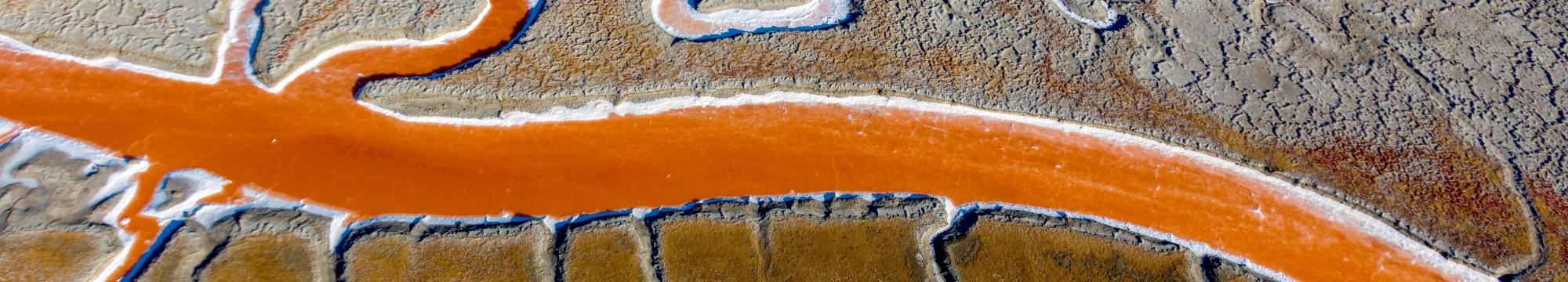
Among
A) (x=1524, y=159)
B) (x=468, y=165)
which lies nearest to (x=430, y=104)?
(x=468, y=165)

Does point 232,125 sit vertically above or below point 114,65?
below

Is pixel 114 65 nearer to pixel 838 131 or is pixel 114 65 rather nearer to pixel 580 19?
pixel 580 19

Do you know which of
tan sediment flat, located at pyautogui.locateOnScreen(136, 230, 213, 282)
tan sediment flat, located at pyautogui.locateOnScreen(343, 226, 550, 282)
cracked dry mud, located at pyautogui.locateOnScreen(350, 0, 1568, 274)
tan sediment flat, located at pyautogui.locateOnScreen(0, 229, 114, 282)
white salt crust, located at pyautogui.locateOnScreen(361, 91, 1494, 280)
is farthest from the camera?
cracked dry mud, located at pyautogui.locateOnScreen(350, 0, 1568, 274)

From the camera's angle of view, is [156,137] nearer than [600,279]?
No

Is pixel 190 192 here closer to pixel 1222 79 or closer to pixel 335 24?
pixel 335 24

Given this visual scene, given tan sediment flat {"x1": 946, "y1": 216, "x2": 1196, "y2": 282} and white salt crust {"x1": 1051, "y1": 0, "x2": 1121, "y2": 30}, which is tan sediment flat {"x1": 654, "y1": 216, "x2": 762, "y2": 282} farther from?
white salt crust {"x1": 1051, "y1": 0, "x2": 1121, "y2": 30}

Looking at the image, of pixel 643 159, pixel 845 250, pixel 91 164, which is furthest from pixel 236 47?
pixel 845 250

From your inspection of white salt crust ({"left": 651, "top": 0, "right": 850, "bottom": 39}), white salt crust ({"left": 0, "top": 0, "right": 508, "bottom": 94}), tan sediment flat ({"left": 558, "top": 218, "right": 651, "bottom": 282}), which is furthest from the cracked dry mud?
tan sediment flat ({"left": 558, "top": 218, "right": 651, "bottom": 282})

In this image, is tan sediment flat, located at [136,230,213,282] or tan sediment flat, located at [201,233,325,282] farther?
tan sediment flat, located at [201,233,325,282]
